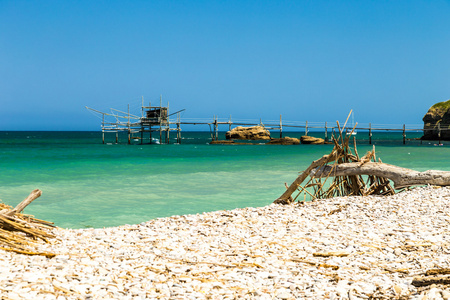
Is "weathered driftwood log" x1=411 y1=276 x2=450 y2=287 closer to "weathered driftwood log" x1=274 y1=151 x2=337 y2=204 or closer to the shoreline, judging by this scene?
the shoreline

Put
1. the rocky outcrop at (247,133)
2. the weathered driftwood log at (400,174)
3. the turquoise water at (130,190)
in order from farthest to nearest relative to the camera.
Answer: the rocky outcrop at (247,133) < the turquoise water at (130,190) < the weathered driftwood log at (400,174)

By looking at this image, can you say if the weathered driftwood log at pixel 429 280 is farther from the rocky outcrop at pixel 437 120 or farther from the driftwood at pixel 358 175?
the rocky outcrop at pixel 437 120

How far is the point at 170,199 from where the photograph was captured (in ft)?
34.8

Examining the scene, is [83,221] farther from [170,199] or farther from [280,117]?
[280,117]

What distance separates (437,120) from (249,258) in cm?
5636

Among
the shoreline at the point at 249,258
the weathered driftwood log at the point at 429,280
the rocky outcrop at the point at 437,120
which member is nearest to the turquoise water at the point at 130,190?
the shoreline at the point at 249,258

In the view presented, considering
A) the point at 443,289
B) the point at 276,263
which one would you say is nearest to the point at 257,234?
the point at 276,263

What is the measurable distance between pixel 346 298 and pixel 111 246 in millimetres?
2305

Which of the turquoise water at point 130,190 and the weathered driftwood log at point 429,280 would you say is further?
the turquoise water at point 130,190

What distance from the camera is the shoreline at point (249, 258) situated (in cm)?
280

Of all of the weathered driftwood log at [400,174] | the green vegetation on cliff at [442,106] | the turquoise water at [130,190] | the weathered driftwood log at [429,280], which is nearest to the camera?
the weathered driftwood log at [429,280]

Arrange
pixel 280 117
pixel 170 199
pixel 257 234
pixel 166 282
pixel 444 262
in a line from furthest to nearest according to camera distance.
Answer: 1. pixel 280 117
2. pixel 170 199
3. pixel 257 234
4. pixel 444 262
5. pixel 166 282

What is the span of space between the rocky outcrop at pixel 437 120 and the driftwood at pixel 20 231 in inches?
2135

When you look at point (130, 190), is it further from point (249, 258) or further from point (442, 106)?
point (442, 106)
